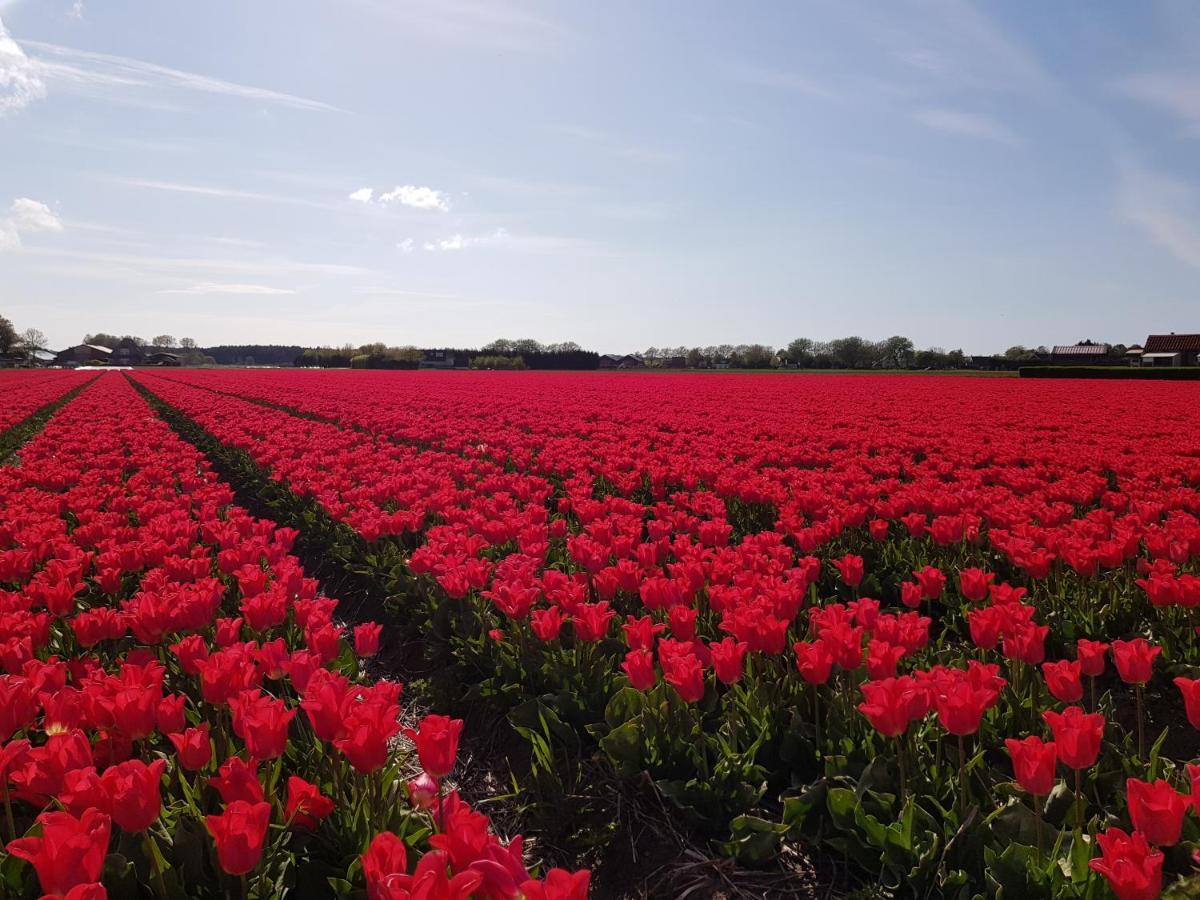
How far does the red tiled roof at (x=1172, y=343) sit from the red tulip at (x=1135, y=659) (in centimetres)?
8953

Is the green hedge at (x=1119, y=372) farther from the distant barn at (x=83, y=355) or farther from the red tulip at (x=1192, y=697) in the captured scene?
the distant barn at (x=83, y=355)

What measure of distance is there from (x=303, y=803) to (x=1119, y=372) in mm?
51137

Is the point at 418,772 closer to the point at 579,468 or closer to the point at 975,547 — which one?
the point at 975,547

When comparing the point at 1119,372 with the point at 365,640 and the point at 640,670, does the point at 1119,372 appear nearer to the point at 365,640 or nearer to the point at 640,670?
the point at 640,670

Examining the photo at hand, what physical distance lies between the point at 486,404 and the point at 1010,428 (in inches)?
530

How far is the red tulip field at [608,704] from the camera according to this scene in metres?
2.23

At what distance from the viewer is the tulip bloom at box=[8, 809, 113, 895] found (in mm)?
1727

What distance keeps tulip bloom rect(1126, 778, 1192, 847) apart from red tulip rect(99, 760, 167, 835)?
2644 millimetres

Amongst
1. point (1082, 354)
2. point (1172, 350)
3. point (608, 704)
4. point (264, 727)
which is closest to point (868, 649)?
point (608, 704)

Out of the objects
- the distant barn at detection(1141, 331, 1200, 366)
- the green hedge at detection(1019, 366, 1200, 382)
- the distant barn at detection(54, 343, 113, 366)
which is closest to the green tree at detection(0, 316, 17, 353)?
the distant barn at detection(54, 343, 113, 366)

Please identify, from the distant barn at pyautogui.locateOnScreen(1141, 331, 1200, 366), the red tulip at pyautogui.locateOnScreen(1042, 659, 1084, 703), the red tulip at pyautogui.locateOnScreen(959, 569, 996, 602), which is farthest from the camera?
the distant barn at pyautogui.locateOnScreen(1141, 331, 1200, 366)

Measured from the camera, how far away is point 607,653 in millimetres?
4262

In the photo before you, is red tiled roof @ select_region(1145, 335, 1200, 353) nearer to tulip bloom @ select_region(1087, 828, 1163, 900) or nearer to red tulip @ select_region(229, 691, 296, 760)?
tulip bloom @ select_region(1087, 828, 1163, 900)

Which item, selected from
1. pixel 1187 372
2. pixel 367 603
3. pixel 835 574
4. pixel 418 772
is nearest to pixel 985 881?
pixel 418 772
